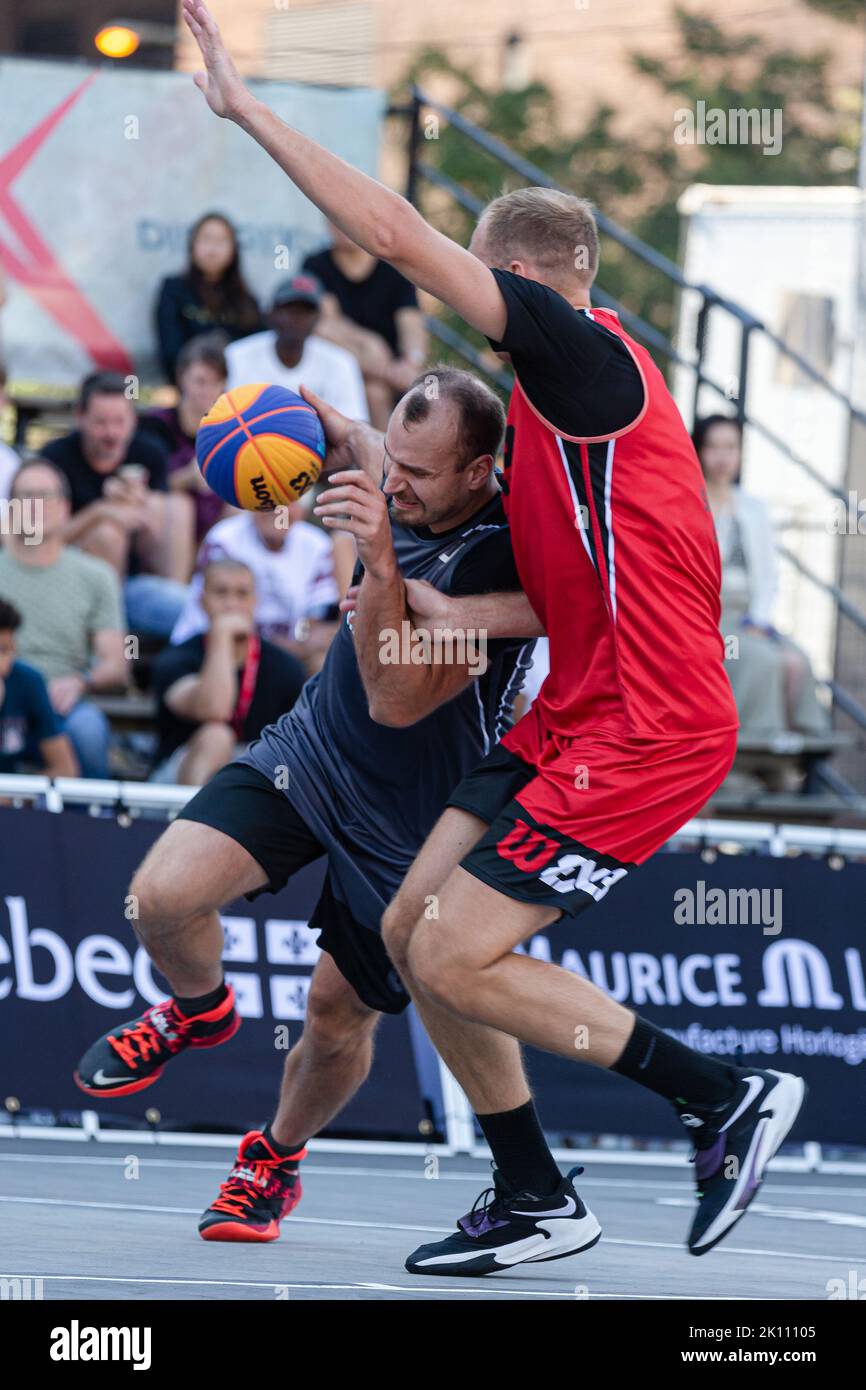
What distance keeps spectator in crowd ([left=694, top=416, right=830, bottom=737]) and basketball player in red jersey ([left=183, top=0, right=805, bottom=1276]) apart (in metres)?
6.21

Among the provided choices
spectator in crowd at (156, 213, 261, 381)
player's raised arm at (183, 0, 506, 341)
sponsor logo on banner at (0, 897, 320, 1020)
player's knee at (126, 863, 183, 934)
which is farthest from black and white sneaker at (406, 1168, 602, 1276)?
spectator in crowd at (156, 213, 261, 381)

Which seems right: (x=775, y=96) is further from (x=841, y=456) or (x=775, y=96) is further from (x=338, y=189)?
Result: (x=338, y=189)

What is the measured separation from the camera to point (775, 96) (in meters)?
29.9

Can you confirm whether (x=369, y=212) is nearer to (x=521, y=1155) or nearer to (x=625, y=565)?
(x=625, y=565)

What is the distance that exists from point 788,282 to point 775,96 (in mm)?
12872

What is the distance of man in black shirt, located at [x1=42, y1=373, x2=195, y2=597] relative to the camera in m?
10.6

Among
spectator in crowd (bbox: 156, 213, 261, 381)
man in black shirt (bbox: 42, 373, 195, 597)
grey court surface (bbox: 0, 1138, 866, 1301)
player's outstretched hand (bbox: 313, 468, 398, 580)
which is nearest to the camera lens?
grey court surface (bbox: 0, 1138, 866, 1301)

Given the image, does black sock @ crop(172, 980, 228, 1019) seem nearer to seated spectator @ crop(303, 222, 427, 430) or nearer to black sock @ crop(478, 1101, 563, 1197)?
black sock @ crop(478, 1101, 563, 1197)

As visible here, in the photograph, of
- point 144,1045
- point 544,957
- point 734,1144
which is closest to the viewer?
point 734,1144

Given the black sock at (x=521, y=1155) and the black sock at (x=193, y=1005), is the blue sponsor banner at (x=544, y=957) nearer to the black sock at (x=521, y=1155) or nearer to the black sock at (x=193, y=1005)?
the black sock at (x=193, y=1005)

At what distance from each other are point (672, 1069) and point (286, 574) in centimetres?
588

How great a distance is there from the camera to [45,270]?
1162 centimetres

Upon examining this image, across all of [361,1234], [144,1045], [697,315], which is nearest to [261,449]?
[144,1045]

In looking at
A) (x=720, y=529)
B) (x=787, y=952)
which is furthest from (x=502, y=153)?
(x=787, y=952)
